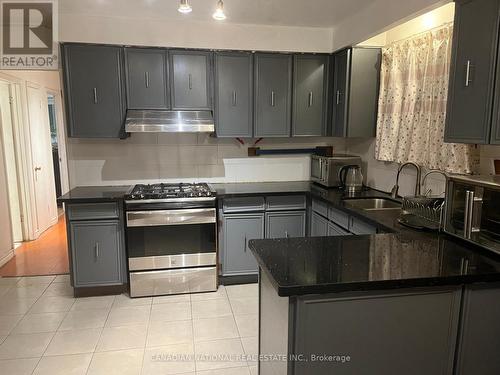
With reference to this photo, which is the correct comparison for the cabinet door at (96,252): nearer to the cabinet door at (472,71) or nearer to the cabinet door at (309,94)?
the cabinet door at (309,94)

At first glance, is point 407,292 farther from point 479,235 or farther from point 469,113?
point 469,113

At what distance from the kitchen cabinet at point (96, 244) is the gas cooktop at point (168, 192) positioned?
0.23 m

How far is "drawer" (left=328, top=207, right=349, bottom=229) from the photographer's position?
2896 millimetres

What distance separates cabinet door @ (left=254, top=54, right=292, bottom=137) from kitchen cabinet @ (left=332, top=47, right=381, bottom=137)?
530 mm

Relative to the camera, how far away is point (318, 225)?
11.2 feet

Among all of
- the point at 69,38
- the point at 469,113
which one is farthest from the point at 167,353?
the point at 69,38

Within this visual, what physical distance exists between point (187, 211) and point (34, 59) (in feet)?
6.91


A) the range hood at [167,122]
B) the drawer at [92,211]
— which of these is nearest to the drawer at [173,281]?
the drawer at [92,211]

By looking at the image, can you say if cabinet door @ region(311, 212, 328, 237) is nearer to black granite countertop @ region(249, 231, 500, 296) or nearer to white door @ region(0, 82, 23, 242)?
black granite countertop @ region(249, 231, 500, 296)

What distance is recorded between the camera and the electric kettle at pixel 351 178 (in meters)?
3.55

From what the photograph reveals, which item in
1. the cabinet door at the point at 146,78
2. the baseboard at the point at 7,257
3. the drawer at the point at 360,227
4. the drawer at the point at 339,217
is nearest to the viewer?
the drawer at the point at 360,227

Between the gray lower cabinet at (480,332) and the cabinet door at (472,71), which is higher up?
the cabinet door at (472,71)

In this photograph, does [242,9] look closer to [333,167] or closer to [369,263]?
[333,167]

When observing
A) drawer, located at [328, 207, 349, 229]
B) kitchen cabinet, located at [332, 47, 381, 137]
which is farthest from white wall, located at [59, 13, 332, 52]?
drawer, located at [328, 207, 349, 229]
